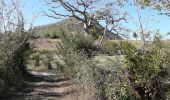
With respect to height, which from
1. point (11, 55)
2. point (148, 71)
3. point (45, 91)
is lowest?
point (45, 91)

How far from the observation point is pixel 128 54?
12.5 metres

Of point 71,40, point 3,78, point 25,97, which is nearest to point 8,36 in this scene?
point 3,78

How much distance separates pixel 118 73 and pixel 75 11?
30628 millimetres

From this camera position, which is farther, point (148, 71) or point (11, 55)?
point (11, 55)

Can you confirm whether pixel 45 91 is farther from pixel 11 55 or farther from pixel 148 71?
pixel 148 71

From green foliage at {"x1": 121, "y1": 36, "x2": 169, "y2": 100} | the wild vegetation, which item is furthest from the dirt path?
green foliage at {"x1": 121, "y1": 36, "x2": 169, "y2": 100}

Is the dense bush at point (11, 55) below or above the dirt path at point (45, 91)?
above

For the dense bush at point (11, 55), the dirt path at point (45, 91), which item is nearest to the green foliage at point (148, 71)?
the dirt path at point (45, 91)

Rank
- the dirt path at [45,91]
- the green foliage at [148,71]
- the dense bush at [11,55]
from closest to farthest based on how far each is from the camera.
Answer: the green foliage at [148,71] < the dirt path at [45,91] < the dense bush at [11,55]

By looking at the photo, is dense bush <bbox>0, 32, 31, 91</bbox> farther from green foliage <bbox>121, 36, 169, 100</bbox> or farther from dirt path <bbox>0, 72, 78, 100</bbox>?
green foliage <bbox>121, 36, 169, 100</bbox>

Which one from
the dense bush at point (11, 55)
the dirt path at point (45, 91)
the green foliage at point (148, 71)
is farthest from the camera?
the dense bush at point (11, 55)

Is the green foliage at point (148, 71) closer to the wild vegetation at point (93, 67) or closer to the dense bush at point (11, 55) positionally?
the wild vegetation at point (93, 67)

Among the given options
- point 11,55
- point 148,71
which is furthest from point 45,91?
point 148,71

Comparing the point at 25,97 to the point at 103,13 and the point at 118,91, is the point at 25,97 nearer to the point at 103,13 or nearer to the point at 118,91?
the point at 118,91
